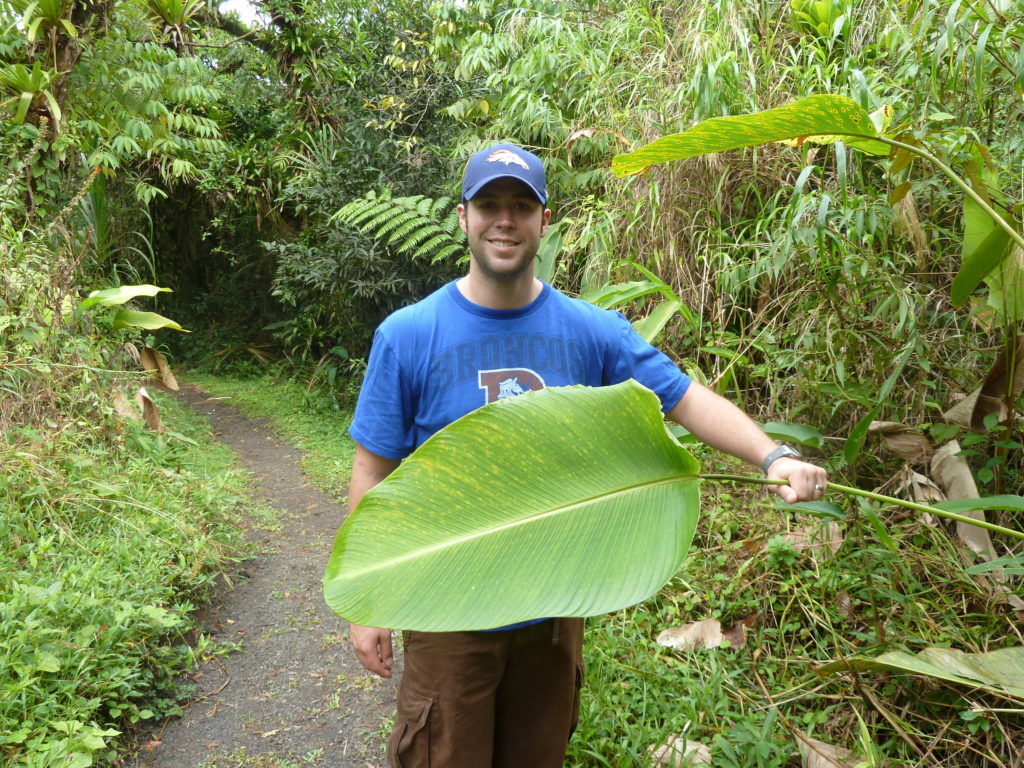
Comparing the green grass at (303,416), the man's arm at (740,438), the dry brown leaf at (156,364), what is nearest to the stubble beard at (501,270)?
the man's arm at (740,438)

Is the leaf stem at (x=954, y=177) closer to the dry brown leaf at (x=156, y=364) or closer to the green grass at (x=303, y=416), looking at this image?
the green grass at (x=303, y=416)

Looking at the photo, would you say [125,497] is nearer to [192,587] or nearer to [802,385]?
[192,587]

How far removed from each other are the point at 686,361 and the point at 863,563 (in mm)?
1091

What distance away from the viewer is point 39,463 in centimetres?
301

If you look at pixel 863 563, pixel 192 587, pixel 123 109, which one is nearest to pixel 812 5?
pixel 863 563

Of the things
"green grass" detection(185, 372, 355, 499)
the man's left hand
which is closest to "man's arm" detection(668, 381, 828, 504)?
the man's left hand

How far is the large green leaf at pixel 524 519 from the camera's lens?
896mm

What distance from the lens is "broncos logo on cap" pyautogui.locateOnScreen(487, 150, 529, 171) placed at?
1.40 metres

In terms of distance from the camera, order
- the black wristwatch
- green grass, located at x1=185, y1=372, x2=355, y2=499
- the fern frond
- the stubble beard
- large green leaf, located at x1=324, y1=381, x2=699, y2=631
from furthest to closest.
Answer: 1. the fern frond
2. green grass, located at x1=185, y1=372, x2=355, y2=499
3. the stubble beard
4. the black wristwatch
5. large green leaf, located at x1=324, y1=381, x2=699, y2=631

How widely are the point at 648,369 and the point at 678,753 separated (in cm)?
107

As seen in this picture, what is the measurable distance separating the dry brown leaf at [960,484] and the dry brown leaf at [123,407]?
3.78 metres

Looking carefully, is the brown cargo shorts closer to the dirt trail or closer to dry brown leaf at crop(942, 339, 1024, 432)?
the dirt trail

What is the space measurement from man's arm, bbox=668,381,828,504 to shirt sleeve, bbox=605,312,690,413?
0.02 metres

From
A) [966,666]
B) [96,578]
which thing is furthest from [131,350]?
[966,666]
